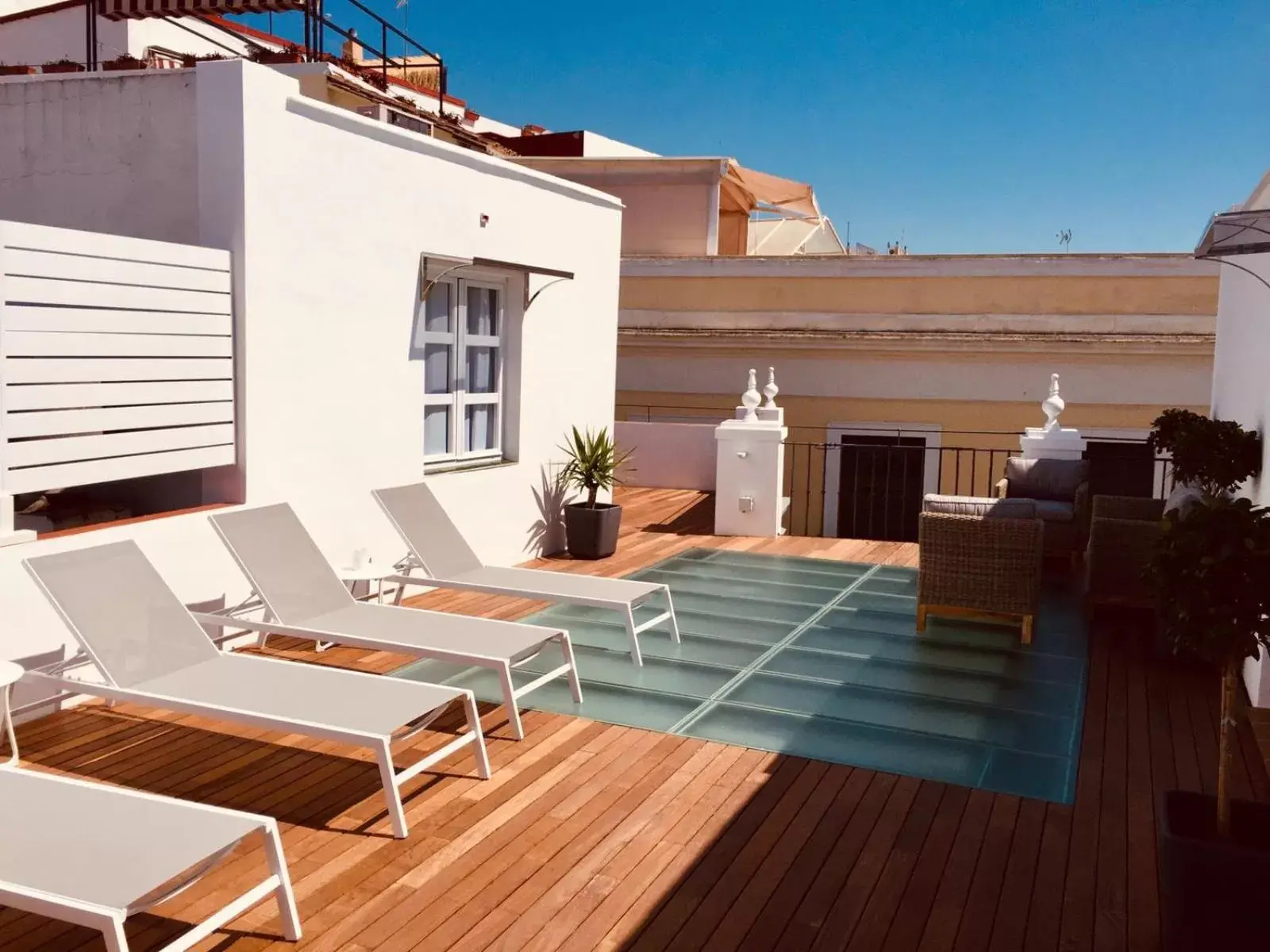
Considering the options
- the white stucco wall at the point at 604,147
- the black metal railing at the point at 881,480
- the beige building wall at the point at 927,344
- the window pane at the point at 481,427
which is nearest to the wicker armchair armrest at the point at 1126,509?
the window pane at the point at 481,427

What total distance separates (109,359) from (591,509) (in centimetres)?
482

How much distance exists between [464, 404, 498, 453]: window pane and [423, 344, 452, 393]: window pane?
0.42 meters

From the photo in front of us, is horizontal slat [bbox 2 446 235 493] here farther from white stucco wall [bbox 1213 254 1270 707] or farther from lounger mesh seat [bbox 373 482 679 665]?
white stucco wall [bbox 1213 254 1270 707]

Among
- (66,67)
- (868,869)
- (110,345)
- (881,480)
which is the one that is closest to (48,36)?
(66,67)

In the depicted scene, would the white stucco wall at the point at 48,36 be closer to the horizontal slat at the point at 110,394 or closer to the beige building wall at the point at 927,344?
the beige building wall at the point at 927,344

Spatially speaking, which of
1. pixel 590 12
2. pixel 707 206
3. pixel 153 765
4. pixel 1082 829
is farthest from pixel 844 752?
pixel 590 12

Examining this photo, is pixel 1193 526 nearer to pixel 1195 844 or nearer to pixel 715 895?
pixel 1195 844

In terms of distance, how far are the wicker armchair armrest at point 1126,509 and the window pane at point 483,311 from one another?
4893 millimetres

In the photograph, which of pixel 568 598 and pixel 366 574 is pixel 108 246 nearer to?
pixel 366 574

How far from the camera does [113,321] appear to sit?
5.48 m

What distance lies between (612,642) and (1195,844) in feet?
13.8

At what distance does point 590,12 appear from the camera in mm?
31219

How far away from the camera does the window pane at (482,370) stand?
28.9 feet

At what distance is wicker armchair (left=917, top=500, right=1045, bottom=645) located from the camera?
23.0ft
